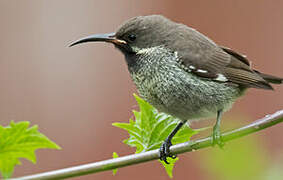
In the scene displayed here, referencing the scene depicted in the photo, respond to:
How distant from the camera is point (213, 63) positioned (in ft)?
9.00

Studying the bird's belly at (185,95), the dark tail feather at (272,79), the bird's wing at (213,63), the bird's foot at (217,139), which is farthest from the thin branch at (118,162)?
the dark tail feather at (272,79)

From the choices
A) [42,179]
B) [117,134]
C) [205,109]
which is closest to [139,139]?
[42,179]

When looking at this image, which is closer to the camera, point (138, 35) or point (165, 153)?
point (165, 153)

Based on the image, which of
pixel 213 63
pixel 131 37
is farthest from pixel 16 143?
pixel 213 63

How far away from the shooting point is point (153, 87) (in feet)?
8.38

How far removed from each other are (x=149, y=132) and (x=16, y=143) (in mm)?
623

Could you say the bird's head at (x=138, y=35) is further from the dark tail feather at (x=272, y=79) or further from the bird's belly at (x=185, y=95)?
the dark tail feather at (x=272, y=79)

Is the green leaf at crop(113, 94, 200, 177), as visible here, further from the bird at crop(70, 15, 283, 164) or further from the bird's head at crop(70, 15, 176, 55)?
the bird's head at crop(70, 15, 176, 55)

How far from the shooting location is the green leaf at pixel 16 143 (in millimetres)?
1479

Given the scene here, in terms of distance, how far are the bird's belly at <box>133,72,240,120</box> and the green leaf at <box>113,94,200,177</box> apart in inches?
19.0

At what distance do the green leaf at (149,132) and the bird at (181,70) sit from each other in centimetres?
48

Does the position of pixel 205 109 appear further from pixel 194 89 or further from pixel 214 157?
pixel 214 157

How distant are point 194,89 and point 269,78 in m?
0.55

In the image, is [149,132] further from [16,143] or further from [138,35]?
[138,35]
